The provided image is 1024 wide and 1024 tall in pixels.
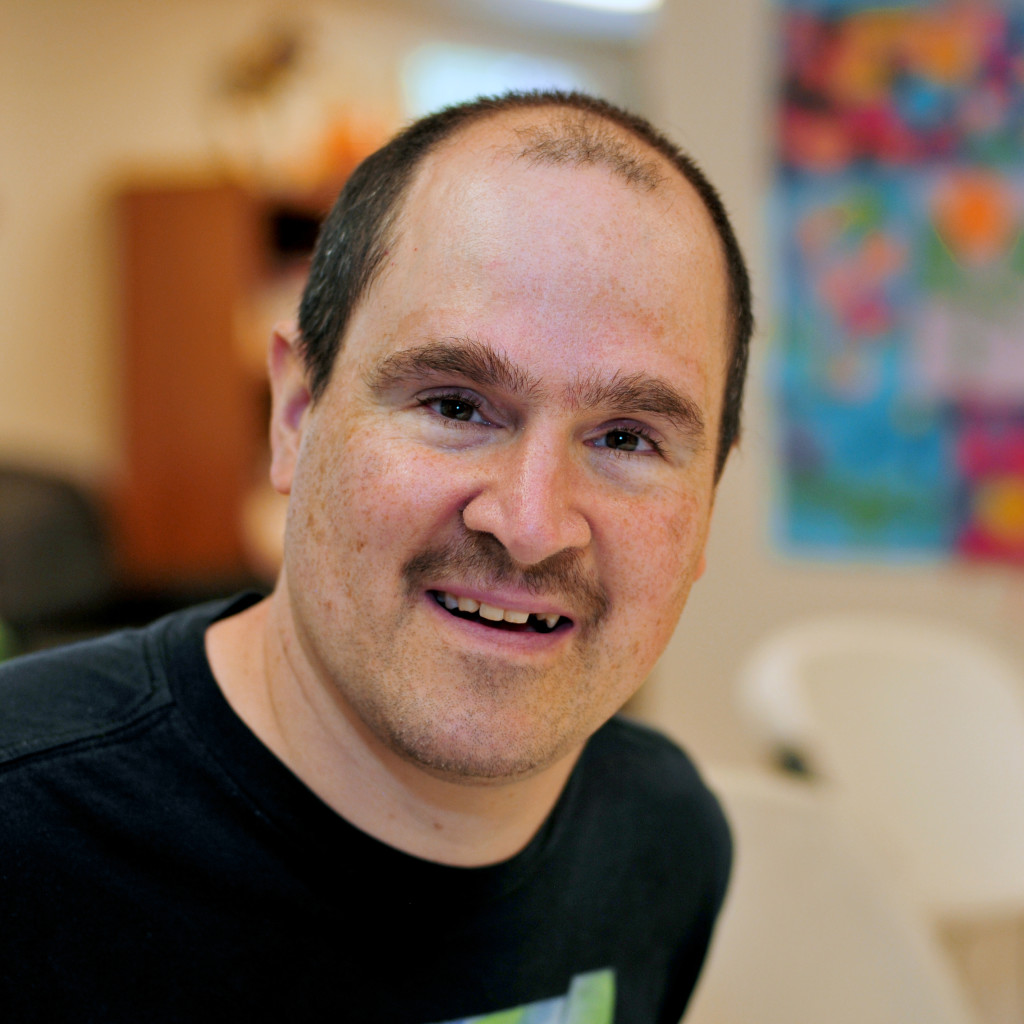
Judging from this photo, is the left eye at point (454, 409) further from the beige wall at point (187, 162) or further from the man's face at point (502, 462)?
the beige wall at point (187, 162)

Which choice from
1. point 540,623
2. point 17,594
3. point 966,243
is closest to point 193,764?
point 540,623

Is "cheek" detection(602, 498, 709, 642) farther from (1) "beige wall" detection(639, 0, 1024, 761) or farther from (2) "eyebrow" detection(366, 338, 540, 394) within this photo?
(1) "beige wall" detection(639, 0, 1024, 761)

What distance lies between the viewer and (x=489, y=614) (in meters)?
0.85

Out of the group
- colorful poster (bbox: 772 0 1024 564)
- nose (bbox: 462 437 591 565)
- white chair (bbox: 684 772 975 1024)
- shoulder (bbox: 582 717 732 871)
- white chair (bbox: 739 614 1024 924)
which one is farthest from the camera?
colorful poster (bbox: 772 0 1024 564)

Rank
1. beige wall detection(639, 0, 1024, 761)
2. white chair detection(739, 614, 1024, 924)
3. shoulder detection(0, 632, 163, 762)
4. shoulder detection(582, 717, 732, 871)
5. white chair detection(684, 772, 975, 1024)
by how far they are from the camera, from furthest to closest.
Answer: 1. beige wall detection(639, 0, 1024, 761)
2. white chair detection(739, 614, 1024, 924)
3. white chair detection(684, 772, 975, 1024)
4. shoulder detection(582, 717, 732, 871)
5. shoulder detection(0, 632, 163, 762)

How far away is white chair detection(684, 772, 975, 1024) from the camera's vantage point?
140 centimetres

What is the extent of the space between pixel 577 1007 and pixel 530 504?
56 centimetres

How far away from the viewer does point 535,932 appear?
1.03 metres

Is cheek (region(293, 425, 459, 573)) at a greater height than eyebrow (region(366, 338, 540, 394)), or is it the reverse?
eyebrow (region(366, 338, 540, 394))

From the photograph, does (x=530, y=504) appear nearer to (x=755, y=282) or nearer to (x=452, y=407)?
(x=452, y=407)

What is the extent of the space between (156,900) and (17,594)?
9.51ft

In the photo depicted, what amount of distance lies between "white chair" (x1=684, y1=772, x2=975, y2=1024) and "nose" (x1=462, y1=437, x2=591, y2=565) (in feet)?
2.57

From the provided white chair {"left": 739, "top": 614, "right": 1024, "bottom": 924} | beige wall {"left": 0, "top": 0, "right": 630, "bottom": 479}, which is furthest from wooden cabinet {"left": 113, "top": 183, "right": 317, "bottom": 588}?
white chair {"left": 739, "top": 614, "right": 1024, "bottom": 924}

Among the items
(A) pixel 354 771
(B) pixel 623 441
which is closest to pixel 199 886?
(A) pixel 354 771
